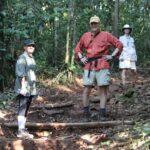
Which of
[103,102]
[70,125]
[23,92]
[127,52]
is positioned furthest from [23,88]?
[127,52]

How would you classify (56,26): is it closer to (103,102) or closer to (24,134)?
(103,102)

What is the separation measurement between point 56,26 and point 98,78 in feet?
34.6

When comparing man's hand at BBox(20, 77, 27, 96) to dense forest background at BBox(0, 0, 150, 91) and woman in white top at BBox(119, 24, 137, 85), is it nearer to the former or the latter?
dense forest background at BBox(0, 0, 150, 91)

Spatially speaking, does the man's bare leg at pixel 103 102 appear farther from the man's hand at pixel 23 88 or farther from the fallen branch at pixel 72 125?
the man's hand at pixel 23 88

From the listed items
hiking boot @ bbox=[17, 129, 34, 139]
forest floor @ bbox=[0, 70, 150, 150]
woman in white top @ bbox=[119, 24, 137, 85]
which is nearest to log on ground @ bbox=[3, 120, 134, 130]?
forest floor @ bbox=[0, 70, 150, 150]

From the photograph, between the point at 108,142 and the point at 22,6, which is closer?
the point at 108,142

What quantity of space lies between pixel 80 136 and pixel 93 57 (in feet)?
6.30

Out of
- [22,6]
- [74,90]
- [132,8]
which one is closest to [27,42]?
[22,6]

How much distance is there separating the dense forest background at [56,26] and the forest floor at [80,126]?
2.17 metres

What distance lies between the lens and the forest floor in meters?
7.21

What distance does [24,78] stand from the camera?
7.95 m

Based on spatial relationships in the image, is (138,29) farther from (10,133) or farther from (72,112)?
(10,133)

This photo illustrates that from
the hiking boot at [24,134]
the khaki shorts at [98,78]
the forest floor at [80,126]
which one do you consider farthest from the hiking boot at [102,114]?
the hiking boot at [24,134]

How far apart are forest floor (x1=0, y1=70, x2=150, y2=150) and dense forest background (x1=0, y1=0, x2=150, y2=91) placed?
2.17 meters
